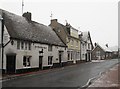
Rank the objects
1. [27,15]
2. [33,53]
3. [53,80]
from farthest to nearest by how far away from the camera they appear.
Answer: [27,15] < [33,53] < [53,80]

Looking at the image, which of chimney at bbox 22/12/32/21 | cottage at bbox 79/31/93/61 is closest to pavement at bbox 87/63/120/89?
chimney at bbox 22/12/32/21

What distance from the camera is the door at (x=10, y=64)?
91.6 ft

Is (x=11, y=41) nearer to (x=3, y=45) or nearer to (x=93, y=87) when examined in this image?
(x=3, y=45)

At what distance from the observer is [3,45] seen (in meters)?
28.3

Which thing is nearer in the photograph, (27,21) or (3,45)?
(3,45)

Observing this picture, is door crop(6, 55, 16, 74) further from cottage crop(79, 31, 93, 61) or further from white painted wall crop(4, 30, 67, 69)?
cottage crop(79, 31, 93, 61)

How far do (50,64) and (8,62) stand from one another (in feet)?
36.8

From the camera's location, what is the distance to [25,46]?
1214 inches

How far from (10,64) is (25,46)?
3677 millimetres

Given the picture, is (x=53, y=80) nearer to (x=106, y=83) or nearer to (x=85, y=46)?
(x=106, y=83)

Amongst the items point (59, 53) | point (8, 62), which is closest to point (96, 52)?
point (59, 53)

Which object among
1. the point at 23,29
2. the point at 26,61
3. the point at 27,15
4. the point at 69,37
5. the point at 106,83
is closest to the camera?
the point at 106,83

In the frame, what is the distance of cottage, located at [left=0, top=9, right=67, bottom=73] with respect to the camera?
2823cm

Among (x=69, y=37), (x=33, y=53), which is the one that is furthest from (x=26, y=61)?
(x=69, y=37)
